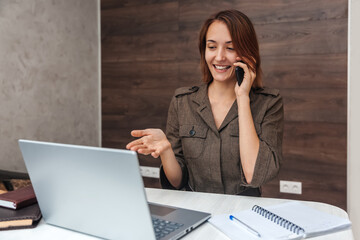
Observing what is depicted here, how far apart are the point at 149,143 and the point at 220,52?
0.59 meters

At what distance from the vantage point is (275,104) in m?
1.56

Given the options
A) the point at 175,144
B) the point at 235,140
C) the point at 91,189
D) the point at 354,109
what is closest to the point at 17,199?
the point at 91,189

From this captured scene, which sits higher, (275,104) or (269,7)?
(269,7)

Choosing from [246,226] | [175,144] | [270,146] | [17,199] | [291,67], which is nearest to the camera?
[246,226]

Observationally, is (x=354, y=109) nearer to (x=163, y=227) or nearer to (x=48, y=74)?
(x=163, y=227)

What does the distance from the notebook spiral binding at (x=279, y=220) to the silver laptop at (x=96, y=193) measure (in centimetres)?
16

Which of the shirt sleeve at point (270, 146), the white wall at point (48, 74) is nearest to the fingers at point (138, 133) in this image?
the shirt sleeve at point (270, 146)

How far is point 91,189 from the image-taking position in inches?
32.2

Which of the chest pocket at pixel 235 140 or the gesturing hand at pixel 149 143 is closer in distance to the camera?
the gesturing hand at pixel 149 143

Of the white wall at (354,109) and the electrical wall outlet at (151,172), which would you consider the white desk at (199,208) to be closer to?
the white wall at (354,109)

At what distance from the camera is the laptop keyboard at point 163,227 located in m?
0.87

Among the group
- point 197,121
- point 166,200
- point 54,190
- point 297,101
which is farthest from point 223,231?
point 297,101

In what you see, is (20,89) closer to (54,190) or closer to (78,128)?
(78,128)

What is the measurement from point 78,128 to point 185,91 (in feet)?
5.26
